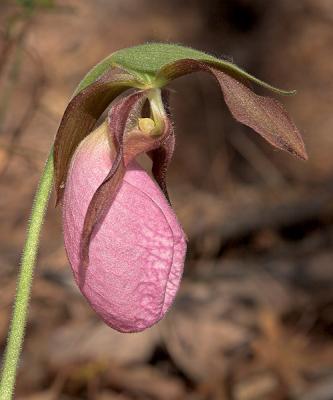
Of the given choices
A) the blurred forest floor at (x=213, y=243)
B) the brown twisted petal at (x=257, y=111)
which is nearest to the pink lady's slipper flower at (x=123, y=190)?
the brown twisted petal at (x=257, y=111)

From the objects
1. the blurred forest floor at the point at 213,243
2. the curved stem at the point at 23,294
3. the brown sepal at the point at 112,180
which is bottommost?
the blurred forest floor at the point at 213,243

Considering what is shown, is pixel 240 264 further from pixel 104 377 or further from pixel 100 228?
pixel 100 228

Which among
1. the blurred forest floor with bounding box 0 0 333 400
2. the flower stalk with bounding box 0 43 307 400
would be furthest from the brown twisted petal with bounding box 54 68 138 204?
the blurred forest floor with bounding box 0 0 333 400

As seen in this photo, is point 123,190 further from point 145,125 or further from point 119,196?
point 145,125

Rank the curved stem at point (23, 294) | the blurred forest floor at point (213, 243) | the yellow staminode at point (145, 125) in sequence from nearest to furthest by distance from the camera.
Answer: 1. the curved stem at point (23, 294)
2. the yellow staminode at point (145, 125)
3. the blurred forest floor at point (213, 243)

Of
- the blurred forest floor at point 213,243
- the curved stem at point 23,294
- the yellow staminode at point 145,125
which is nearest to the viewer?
the curved stem at point 23,294

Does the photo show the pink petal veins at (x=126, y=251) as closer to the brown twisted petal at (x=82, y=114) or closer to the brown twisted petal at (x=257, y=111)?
the brown twisted petal at (x=82, y=114)

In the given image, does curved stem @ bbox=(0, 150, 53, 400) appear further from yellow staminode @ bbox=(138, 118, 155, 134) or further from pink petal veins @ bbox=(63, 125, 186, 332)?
yellow staminode @ bbox=(138, 118, 155, 134)
